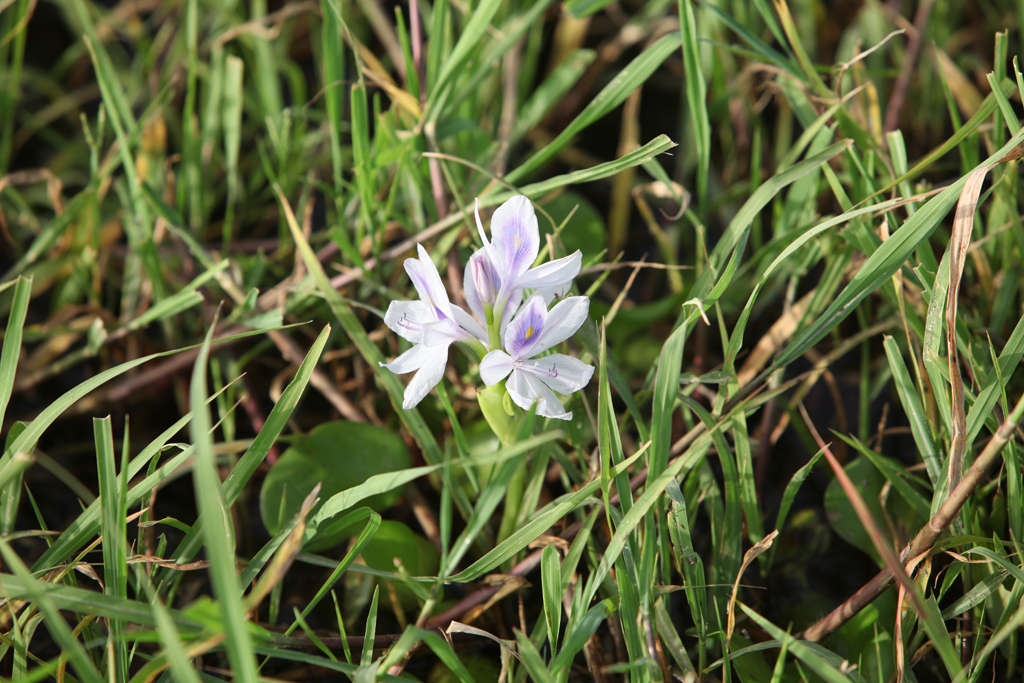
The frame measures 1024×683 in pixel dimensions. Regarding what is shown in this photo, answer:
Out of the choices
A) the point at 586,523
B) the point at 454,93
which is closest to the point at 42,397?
the point at 454,93

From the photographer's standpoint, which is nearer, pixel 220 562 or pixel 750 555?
pixel 220 562

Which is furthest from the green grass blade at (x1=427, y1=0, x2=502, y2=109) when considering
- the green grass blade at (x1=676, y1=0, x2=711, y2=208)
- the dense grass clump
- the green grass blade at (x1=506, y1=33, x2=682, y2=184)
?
the green grass blade at (x1=676, y1=0, x2=711, y2=208)

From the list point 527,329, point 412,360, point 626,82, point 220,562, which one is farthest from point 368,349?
point 626,82

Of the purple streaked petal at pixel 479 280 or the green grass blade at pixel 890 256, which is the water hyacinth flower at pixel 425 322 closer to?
the purple streaked petal at pixel 479 280

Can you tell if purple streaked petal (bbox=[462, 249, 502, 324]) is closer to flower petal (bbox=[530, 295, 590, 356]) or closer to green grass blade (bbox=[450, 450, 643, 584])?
flower petal (bbox=[530, 295, 590, 356])

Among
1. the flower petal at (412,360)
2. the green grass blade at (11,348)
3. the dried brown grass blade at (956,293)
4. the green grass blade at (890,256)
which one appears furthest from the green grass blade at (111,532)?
the dried brown grass blade at (956,293)

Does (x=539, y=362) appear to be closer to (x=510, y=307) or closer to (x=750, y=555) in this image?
(x=510, y=307)
